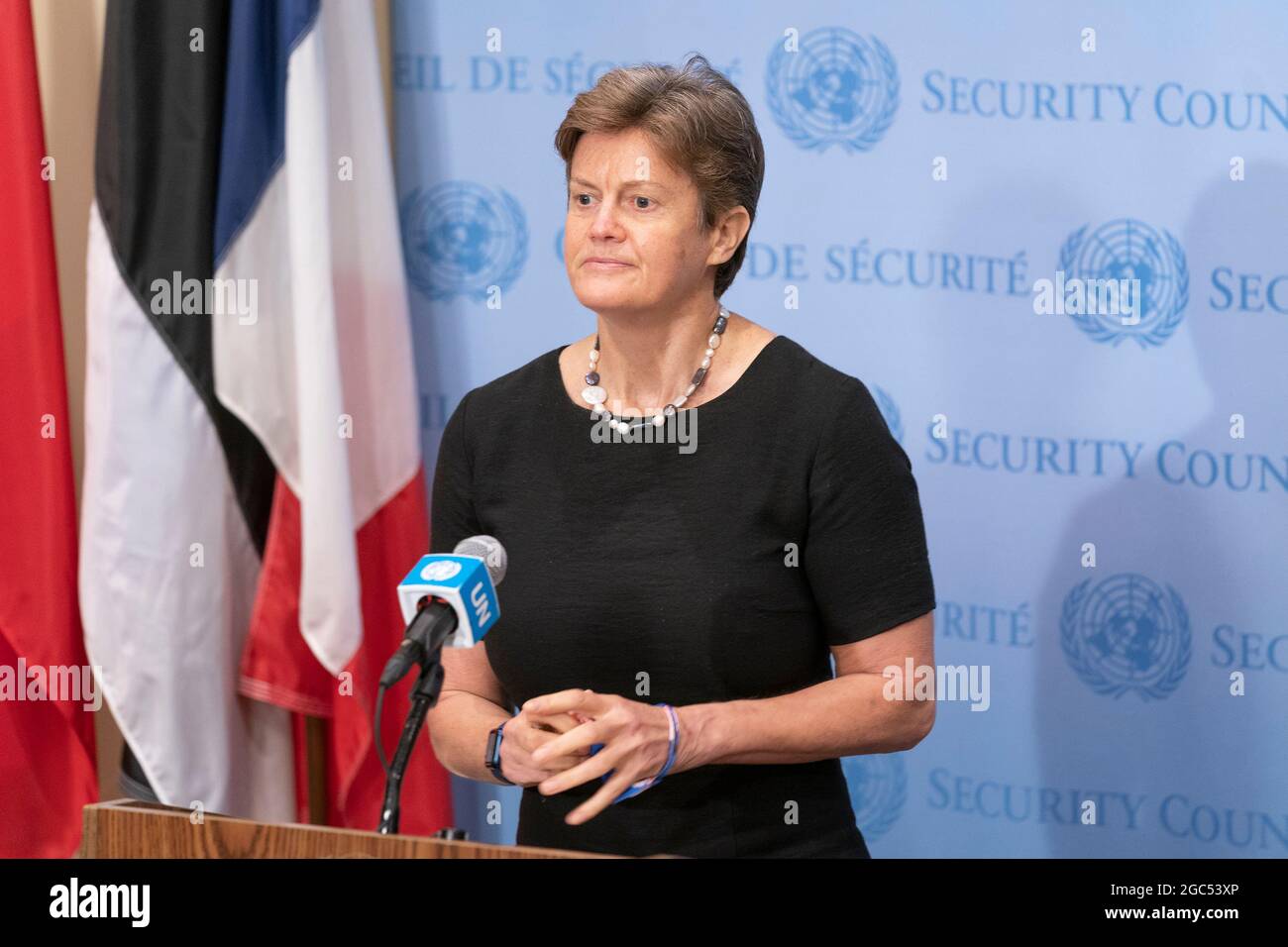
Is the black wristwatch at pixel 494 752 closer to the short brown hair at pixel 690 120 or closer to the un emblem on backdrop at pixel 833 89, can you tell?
the short brown hair at pixel 690 120

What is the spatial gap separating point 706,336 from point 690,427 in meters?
0.15

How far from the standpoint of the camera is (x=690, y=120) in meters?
1.83

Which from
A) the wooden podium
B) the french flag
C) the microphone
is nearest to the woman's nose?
the microphone

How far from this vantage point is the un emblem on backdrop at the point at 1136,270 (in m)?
2.76

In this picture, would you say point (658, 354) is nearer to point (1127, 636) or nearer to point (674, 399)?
point (674, 399)

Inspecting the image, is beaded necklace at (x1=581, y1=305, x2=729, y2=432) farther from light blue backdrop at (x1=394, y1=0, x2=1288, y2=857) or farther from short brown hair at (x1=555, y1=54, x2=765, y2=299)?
light blue backdrop at (x1=394, y1=0, x2=1288, y2=857)

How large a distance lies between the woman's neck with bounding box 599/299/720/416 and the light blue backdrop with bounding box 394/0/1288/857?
106cm

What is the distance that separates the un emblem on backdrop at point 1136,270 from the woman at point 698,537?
1.12 meters

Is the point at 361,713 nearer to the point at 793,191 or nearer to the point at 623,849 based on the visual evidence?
the point at 623,849

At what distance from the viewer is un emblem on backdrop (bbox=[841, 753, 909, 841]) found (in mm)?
2994

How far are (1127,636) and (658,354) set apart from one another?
1438 mm

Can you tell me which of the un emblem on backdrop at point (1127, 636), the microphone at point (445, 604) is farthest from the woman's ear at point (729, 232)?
the un emblem on backdrop at point (1127, 636)
